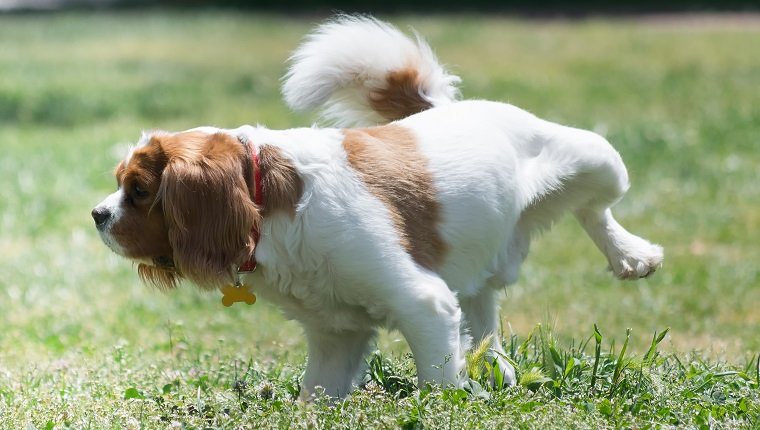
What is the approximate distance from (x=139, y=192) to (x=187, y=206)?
0.21m

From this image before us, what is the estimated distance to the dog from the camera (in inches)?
169

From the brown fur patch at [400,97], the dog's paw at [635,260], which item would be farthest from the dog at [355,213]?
the dog's paw at [635,260]

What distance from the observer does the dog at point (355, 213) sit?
4297mm

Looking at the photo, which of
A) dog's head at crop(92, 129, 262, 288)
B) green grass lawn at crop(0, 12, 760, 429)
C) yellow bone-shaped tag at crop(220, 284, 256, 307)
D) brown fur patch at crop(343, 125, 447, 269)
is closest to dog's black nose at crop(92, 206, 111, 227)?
dog's head at crop(92, 129, 262, 288)

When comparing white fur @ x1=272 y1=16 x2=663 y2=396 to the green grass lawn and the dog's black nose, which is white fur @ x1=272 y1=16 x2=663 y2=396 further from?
the dog's black nose

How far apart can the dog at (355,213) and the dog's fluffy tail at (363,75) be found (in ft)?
0.05

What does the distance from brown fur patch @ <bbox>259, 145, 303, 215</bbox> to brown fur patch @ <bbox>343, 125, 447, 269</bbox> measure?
262 mm

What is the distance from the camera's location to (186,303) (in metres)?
8.38

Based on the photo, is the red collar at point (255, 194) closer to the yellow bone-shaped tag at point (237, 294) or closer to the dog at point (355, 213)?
the dog at point (355, 213)

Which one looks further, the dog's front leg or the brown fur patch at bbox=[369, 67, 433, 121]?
the brown fur patch at bbox=[369, 67, 433, 121]

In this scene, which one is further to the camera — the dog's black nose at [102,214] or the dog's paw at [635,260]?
the dog's paw at [635,260]

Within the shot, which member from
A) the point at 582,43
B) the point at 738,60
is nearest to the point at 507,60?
the point at 582,43

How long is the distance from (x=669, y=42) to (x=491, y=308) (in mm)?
15129

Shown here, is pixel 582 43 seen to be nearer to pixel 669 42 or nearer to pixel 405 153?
pixel 669 42
